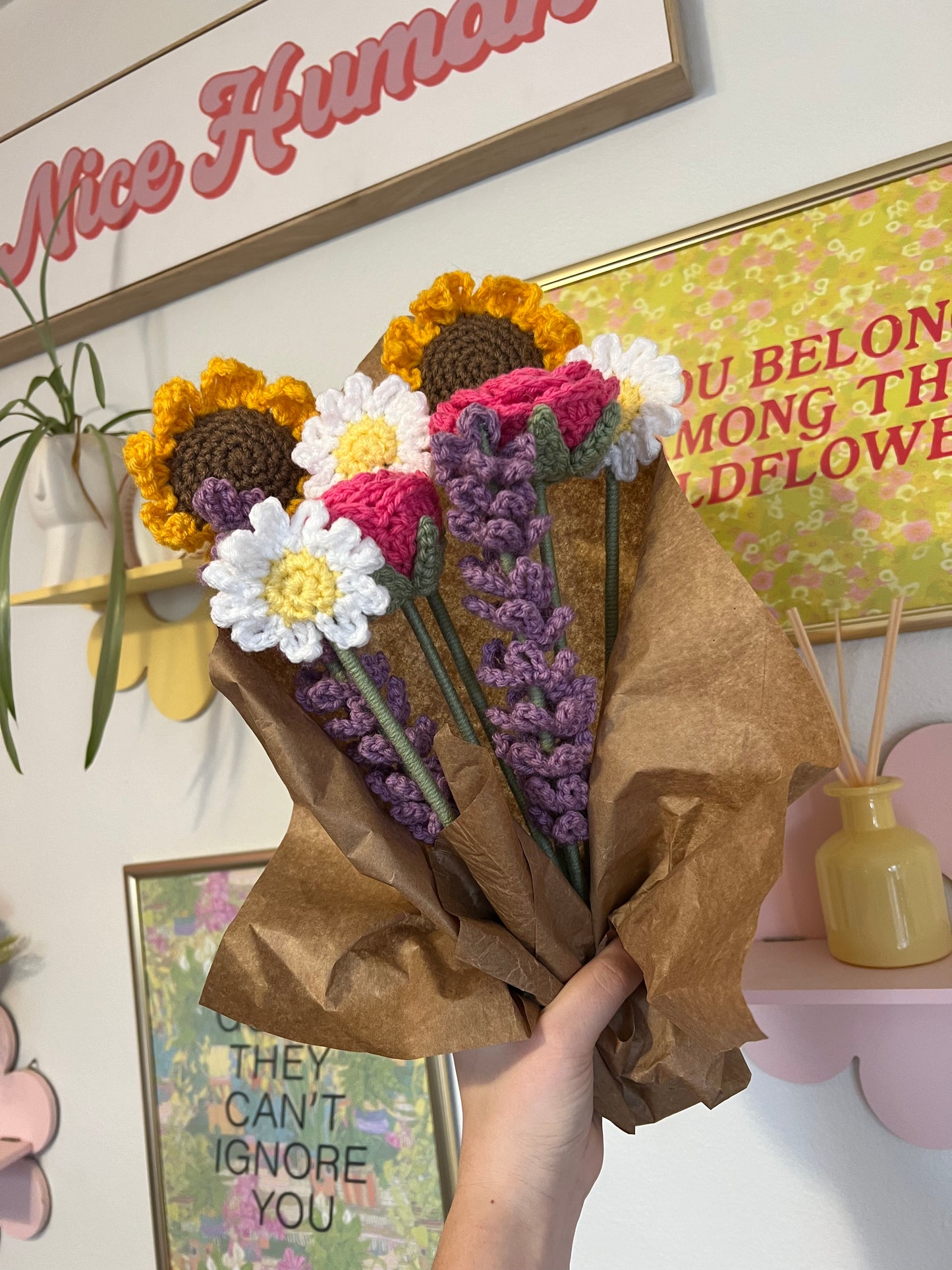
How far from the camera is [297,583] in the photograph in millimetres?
408

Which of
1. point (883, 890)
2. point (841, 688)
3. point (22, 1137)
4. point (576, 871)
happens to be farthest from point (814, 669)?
point (22, 1137)

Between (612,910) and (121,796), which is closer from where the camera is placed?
(612,910)

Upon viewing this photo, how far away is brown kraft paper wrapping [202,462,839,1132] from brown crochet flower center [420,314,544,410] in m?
0.11

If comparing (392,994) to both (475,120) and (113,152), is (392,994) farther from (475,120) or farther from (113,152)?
(113,152)

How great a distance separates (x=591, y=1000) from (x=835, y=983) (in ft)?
0.74

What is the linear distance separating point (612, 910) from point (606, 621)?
168 millimetres

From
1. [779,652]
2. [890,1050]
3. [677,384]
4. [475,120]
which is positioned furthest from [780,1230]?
[475,120]

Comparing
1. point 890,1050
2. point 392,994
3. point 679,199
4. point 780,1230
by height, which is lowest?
point 780,1230

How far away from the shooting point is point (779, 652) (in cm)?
46

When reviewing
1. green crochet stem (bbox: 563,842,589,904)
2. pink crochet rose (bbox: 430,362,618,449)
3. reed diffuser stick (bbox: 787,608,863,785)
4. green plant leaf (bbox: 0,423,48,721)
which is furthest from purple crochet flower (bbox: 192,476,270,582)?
green plant leaf (bbox: 0,423,48,721)

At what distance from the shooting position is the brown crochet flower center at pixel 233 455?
1.50 feet

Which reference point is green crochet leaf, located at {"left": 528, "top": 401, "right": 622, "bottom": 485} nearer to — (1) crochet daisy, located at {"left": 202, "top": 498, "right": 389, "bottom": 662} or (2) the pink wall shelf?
(1) crochet daisy, located at {"left": 202, "top": 498, "right": 389, "bottom": 662}

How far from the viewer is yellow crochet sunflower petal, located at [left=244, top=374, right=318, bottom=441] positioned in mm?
487

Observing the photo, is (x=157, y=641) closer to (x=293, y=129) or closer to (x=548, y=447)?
(x=293, y=129)
